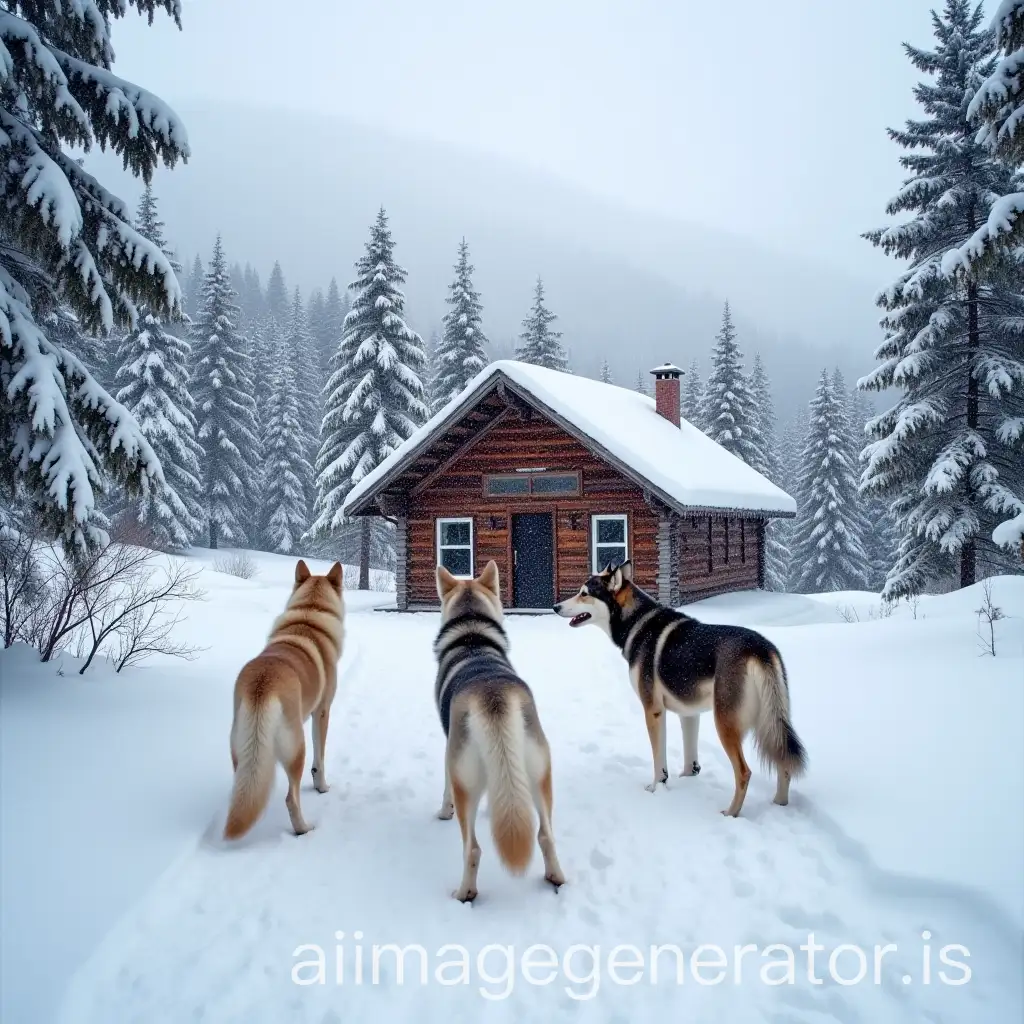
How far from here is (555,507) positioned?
17344mm

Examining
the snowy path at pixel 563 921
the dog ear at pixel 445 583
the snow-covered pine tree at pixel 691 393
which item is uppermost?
the snow-covered pine tree at pixel 691 393

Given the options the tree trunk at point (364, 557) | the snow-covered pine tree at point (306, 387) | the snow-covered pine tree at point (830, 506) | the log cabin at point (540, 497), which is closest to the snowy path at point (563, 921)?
the log cabin at point (540, 497)

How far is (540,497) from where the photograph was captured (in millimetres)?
17453

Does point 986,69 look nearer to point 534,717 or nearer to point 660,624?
point 660,624

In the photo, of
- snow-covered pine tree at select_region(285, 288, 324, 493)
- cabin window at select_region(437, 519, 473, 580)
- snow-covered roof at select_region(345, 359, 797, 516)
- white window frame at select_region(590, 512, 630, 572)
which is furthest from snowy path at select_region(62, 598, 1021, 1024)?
snow-covered pine tree at select_region(285, 288, 324, 493)

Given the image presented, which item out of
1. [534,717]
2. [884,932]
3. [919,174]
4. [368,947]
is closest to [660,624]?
[534,717]

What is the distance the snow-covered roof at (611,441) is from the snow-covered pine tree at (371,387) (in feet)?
23.9

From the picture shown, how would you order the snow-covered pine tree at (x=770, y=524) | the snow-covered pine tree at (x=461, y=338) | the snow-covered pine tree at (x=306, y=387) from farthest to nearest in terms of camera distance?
the snow-covered pine tree at (x=306, y=387), the snow-covered pine tree at (x=770, y=524), the snow-covered pine tree at (x=461, y=338)

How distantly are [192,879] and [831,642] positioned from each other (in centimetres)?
918

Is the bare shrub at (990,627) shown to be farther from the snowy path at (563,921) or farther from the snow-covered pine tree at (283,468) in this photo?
the snow-covered pine tree at (283,468)

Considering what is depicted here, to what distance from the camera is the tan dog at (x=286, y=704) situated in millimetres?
3967

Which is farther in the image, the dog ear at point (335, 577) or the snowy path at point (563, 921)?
the dog ear at point (335, 577)

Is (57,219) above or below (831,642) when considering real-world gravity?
above

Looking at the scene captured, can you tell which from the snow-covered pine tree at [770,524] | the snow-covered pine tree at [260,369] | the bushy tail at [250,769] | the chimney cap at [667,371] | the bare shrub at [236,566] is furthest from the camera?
the snow-covered pine tree at [260,369]
